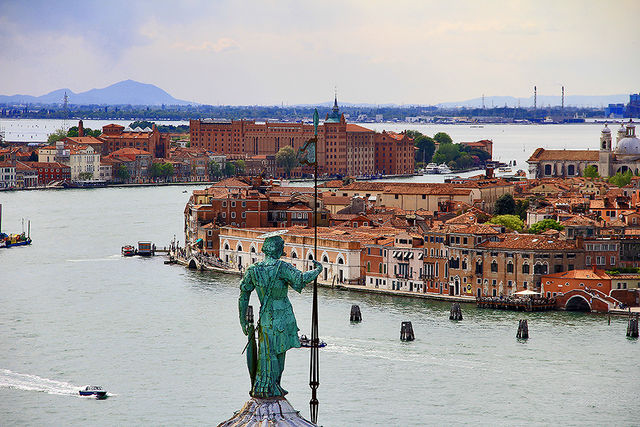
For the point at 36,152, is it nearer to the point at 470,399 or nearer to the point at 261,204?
the point at 261,204

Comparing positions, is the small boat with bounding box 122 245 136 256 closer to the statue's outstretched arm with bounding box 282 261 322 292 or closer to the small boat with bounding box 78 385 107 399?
the small boat with bounding box 78 385 107 399

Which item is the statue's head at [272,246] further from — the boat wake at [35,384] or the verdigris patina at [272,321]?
the boat wake at [35,384]

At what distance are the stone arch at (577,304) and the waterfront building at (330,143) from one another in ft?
137

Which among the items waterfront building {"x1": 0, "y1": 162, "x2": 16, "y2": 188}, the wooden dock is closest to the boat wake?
the wooden dock

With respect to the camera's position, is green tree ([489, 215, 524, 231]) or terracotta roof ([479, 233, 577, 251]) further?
green tree ([489, 215, 524, 231])

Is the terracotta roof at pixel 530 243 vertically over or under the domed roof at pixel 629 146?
under

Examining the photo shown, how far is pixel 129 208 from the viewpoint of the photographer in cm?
4388

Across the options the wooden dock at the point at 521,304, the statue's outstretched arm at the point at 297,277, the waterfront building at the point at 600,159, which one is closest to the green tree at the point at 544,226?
the wooden dock at the point at 521,304

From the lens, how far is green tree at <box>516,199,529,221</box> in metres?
35.7

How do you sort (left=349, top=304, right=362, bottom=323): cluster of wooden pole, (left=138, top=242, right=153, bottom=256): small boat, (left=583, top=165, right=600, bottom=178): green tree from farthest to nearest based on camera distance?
(left=583, top=165, right=600, bottom=178): green tree < (left=138, top=242, right=153, bottom=256): small boat < (left=349, top=304, right=362, bottom=323): cluster of wooden pole

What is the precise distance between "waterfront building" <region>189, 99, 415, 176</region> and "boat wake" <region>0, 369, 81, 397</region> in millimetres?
48019

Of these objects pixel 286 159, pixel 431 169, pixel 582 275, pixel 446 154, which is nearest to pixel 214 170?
pixel 286 159

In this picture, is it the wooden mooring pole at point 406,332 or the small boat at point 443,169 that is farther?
the small boat at point 443,169

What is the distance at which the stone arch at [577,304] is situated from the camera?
21.5 meters
